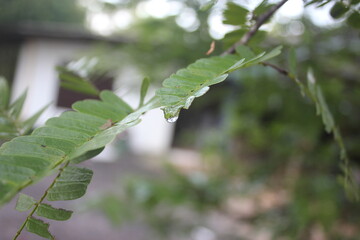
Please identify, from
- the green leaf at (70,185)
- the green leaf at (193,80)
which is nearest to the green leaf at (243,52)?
the green leaf at (193,80)

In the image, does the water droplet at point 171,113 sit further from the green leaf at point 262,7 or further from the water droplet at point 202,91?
the green leaf at point 262,7

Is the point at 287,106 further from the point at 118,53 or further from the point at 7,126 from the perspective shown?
the point at 7,126

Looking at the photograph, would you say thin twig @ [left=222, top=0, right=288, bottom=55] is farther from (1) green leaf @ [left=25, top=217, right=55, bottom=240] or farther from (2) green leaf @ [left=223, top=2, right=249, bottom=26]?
(1) green leaf @ [left=25, top=217, right=55, bottom=240]

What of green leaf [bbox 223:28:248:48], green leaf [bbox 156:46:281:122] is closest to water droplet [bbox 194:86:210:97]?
green leaf [bbox 156:46:281:122]

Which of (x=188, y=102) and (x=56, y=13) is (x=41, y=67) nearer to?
(x=56, y=13)

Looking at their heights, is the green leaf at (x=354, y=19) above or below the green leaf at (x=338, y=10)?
below

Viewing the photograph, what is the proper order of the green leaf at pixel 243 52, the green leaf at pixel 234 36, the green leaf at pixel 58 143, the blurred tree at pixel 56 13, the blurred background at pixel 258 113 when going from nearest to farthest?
Result: the green leaf at pixel 58 143 < the green leaf at pixel 243 52 < the green leaf at pixel 234 36 < the blurred background at pixel 258 113 < the blurred tree at pixel 56 13
